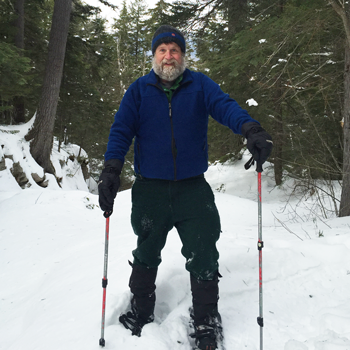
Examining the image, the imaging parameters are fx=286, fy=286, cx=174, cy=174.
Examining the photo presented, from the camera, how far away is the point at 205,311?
221 cm

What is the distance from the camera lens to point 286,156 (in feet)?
35.0

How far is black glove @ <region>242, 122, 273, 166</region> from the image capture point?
1.94m

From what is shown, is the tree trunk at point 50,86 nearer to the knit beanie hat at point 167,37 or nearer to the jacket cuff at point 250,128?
the knit beanie hat at point 167,37

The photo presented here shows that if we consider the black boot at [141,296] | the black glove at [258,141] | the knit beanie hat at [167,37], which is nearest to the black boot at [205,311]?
the black boot at [141,296]

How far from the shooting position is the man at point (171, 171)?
87.0 inches

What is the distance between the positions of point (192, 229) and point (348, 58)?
16.4 feet

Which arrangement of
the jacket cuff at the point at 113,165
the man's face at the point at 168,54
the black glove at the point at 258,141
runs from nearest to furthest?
the black glove at the point at 258,141 → the jacket cuff at the point at 113,165 → the man's face at the point at 168,54

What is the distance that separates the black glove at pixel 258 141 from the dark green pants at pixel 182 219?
21.5 inches

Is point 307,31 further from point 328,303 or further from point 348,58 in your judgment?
point 328,303

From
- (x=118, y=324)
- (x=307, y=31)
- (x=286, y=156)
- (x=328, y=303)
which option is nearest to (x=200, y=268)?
(x=118, y=324)

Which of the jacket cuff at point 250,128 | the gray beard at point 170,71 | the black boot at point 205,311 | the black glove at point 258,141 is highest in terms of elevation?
the gray beard at point 170,71

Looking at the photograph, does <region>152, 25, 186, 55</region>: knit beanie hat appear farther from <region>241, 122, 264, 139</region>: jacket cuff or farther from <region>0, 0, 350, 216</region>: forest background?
<region>0, 0, 350, 216</region>: forest background

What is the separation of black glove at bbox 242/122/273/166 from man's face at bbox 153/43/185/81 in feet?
2.46

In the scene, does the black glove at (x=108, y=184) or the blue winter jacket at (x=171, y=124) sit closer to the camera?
the black glove at (x=108, y=184)
